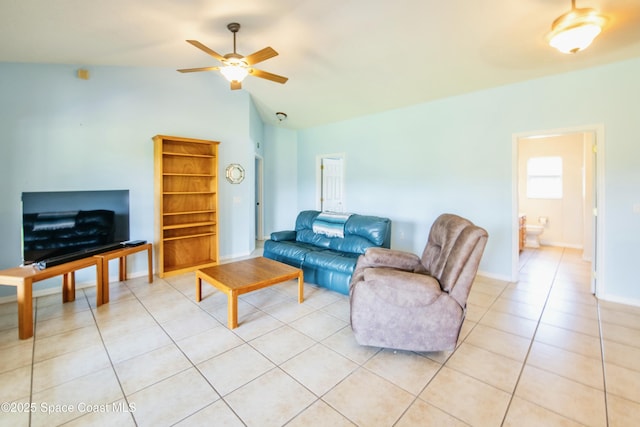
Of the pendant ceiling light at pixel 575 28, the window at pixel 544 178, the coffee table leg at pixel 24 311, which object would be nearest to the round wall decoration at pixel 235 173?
the coffee table leg at pixel 24 311

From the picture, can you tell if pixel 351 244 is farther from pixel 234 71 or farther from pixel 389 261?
pixel 234 71

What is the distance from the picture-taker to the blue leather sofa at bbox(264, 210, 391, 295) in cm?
325

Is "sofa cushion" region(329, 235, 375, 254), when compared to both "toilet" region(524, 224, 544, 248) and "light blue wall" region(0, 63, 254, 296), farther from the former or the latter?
"toilet" region(524, 224, 544, 248)

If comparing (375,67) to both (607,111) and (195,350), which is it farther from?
(195,350)

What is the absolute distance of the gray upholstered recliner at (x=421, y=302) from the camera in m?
1.99

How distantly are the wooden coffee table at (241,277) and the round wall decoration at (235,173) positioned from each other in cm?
201

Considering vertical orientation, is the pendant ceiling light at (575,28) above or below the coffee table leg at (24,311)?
above

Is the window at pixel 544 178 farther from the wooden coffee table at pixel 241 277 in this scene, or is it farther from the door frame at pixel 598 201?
the wooden coffee table at pixel 241 277

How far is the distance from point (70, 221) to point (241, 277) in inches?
76.3

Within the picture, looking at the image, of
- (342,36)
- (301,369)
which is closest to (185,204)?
(342,36)

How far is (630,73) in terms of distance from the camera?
9.82 ft

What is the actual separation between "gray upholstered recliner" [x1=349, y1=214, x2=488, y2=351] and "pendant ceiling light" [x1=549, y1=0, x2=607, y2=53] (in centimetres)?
160

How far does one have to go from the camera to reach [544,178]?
629 centimetres

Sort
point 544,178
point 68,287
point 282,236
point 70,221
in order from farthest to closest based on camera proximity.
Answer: point 544,178, point 282,236, point 68,287, point 70,221
